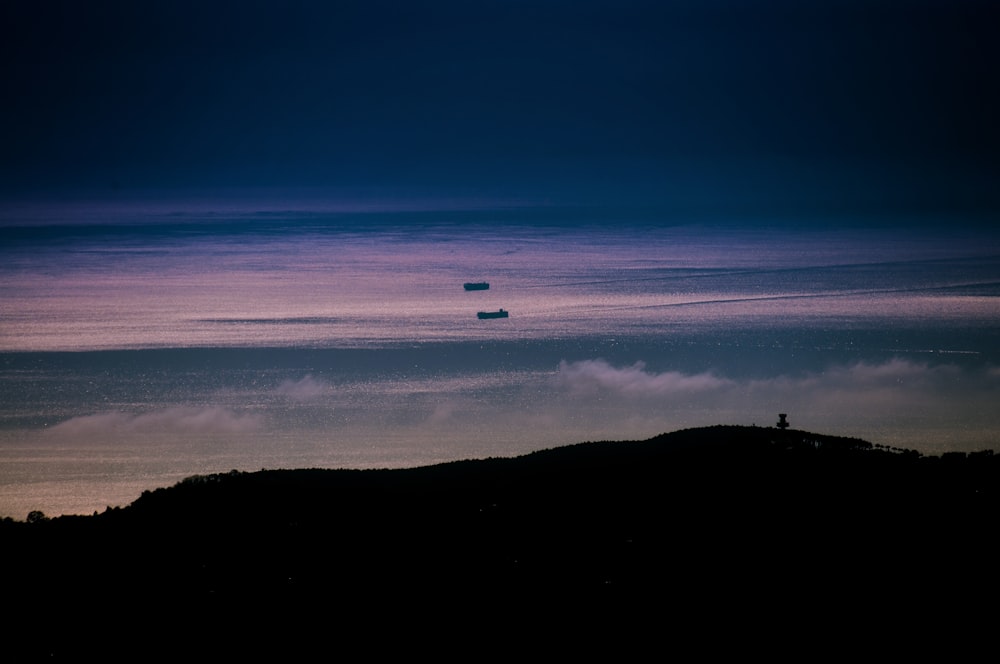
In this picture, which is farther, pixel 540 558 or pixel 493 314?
pixel 493 314

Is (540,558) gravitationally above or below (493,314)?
below

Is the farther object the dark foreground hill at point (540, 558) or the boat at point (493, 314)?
the boat at point (493, 314)

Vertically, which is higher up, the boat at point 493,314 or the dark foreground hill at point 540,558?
the boat at point 493,314

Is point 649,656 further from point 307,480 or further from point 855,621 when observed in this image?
point 307,480

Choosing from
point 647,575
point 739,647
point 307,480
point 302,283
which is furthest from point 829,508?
point 302,283

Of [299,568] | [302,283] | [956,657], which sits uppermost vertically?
[302,283]

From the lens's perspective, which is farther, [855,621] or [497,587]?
[497,587]

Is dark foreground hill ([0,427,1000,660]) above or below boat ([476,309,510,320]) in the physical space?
below

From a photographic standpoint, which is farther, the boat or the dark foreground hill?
the boat
